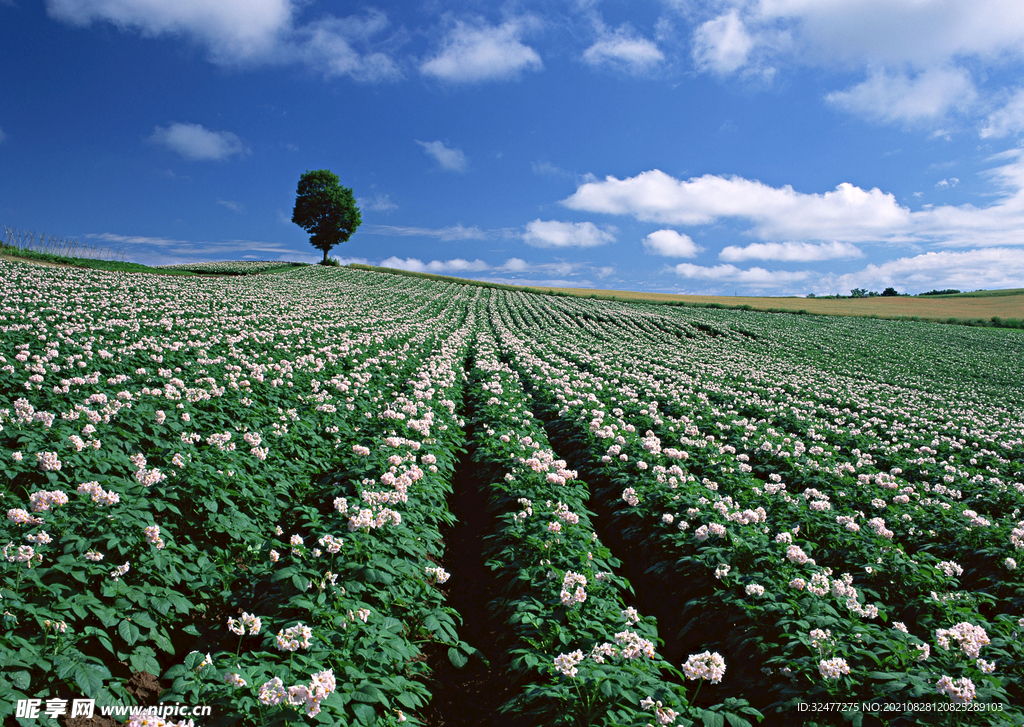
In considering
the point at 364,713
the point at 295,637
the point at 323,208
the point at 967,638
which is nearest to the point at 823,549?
the point at 967,638

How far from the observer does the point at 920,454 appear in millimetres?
11008

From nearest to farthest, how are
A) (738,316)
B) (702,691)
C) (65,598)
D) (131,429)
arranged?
(65,598)
(702,691)
(131,429)
(738,316)

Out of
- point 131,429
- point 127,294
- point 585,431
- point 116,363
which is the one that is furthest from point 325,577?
point 127,294

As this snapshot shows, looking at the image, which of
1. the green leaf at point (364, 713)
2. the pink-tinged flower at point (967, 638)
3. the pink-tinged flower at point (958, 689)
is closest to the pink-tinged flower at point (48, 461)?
the green leaf at point (364, 713)

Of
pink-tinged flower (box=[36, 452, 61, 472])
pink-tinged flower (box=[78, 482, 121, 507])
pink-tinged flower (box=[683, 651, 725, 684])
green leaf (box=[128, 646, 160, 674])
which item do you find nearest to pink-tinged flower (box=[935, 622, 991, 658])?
pink-tinged flower (box=[683, 651, 725, 684])

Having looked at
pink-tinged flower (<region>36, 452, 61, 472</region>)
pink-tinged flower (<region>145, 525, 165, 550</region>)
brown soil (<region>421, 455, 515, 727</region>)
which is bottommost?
brown soil (<region>421, 455, 515, 727</region>)

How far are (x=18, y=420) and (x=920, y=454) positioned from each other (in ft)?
55.4

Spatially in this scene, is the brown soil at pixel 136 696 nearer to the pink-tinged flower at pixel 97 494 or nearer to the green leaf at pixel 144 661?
the green leaf at pixel 144 661

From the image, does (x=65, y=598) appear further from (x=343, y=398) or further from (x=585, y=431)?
(x=585, y=431)

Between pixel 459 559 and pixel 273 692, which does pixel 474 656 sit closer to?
pixel 459 559

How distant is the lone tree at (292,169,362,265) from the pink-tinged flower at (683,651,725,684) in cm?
8343

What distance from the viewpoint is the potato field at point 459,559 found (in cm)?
343

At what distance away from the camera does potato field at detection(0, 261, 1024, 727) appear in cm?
343

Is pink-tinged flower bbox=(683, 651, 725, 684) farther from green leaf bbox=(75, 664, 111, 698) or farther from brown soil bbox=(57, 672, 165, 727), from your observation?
brown soil bbox=(57, 672, 165, 727)
